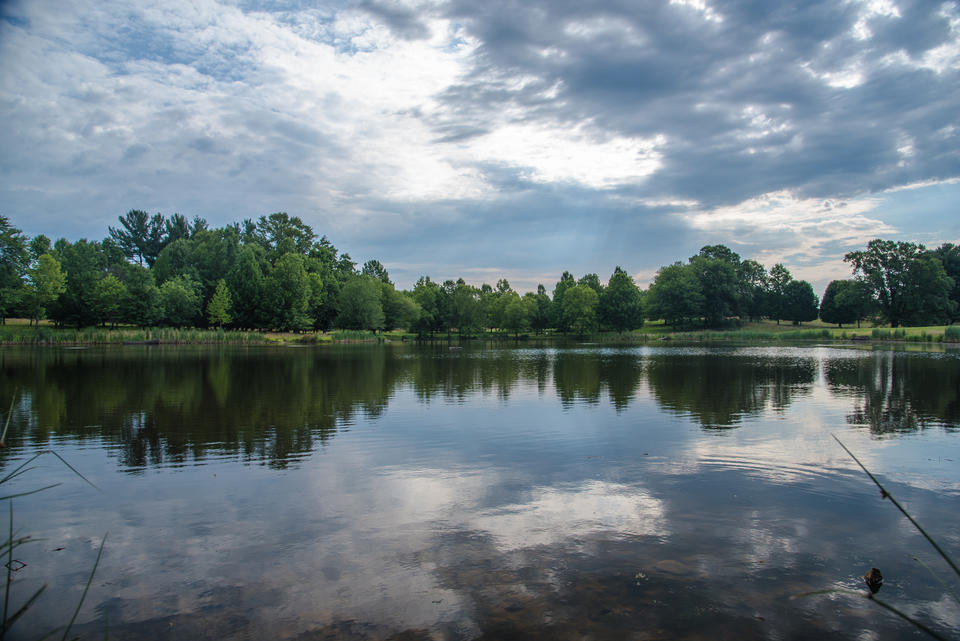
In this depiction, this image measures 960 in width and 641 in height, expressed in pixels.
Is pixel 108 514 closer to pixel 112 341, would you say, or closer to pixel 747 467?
pixel 747 467

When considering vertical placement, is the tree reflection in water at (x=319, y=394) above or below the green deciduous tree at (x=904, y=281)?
below

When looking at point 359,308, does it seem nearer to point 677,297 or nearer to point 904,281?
point 677,297

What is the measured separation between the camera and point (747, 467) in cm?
944

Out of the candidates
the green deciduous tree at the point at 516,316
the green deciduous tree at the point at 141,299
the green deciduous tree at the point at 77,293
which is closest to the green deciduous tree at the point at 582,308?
the green deciduous tree at the point at 516,316

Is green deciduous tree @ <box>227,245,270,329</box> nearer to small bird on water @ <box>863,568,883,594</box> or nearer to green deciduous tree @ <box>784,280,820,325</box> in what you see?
small bird on water @ <box>863,568,883,594</box>

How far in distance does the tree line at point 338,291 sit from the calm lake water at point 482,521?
56.2 m

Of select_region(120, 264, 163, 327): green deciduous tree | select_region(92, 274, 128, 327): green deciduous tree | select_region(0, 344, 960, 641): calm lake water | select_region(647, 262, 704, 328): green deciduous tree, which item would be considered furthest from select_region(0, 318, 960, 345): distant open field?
select_region(0, 344, 960, 641): calm lake water

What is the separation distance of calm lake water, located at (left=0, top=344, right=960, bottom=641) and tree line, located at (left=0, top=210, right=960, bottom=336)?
56.2 m

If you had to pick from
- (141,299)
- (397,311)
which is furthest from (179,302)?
(397,311)

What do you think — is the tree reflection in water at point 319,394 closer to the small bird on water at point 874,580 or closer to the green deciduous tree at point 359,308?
the small bird on water at point 874,580

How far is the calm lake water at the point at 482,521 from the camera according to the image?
474 cm

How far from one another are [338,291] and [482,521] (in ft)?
287

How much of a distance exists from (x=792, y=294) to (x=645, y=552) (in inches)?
5041

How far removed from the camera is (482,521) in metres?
6.98
